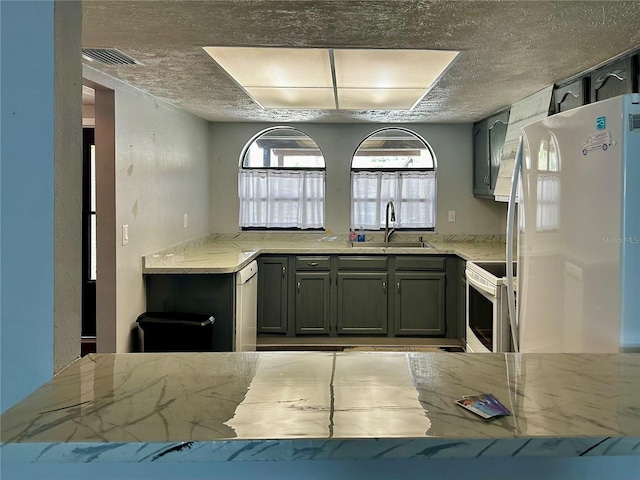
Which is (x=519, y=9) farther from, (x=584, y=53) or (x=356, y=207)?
(x=356, y=207)

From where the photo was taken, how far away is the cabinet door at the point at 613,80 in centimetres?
238

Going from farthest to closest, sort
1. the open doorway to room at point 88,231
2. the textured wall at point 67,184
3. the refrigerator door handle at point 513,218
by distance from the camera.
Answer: the open doorway to room at point 88,231, the refrigerator door handle at point 513,218, the textured wall at point 67,184

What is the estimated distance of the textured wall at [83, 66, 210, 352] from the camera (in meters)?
3.01

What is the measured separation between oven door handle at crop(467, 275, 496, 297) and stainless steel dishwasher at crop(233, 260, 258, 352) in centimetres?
157

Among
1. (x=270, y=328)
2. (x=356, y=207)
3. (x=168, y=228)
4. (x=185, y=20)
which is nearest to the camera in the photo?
(x=185, y=20)

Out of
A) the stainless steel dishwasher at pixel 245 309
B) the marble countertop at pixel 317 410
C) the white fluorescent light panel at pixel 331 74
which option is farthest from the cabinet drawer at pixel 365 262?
the marble countertop at pixel 317 410

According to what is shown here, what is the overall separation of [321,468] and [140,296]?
8.74ft

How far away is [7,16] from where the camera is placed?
3.20 ft

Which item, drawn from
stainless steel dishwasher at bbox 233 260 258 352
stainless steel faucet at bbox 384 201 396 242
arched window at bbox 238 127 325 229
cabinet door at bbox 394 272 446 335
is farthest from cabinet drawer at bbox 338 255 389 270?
stainless steel dishwasher at bbox 233 260 258 352

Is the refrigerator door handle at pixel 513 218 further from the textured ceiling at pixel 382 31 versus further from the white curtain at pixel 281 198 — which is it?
the white curtain at pixel 281 198

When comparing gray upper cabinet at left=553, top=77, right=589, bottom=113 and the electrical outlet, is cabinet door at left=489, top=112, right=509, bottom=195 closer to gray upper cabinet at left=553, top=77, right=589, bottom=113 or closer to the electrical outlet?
gray upper cabinet at left=553, top=77, right=589, bottom=113

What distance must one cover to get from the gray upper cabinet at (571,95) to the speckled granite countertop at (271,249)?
51.4 inches

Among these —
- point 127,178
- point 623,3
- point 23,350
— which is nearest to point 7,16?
point 23,350

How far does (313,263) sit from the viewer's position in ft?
15.3
